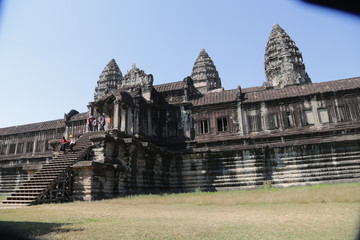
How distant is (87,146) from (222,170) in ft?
33.7

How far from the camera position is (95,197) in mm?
13602

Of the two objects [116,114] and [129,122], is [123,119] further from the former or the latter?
[116,114]

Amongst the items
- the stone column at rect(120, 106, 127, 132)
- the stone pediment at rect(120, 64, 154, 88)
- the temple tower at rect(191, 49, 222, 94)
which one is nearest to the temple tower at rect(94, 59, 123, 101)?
the temple tower at rect(191, 49, 222, 94)

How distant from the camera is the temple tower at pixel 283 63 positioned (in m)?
42.0

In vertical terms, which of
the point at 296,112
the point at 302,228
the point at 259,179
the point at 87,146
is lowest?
the point at 302,228

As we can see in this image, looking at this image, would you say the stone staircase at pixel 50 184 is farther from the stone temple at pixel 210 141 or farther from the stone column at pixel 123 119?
the stone column at pixel 123 119

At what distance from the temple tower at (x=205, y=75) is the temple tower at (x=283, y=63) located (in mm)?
10639

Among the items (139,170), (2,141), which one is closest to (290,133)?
(139,170)

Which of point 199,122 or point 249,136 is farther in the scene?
point 199,122

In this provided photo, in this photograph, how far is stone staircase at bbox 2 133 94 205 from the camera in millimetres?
12555

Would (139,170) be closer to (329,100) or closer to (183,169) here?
(183,169)

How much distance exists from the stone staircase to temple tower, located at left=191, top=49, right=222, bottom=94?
131ft

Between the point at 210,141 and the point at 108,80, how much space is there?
3838 cm

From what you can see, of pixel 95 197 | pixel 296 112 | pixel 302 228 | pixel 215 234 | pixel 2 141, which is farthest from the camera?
pixel 2 141
